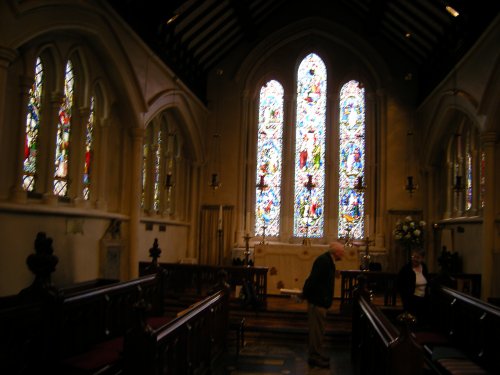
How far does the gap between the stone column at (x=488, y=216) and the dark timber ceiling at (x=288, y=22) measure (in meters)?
1.82

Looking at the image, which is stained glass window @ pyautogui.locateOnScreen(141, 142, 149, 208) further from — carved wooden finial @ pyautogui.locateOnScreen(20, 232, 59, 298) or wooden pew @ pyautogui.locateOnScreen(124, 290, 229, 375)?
carved wooden finial @ pyautogui.locateOnScreen(20, 232, 59, 298)

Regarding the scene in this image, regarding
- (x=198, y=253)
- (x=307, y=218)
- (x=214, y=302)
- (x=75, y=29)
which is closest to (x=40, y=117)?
(x=75, y=29)

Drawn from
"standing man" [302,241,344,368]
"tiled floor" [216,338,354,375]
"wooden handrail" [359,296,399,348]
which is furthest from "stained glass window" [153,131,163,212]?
"wooden handrail" [359,296,399,348]

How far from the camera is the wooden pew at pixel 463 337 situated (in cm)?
443

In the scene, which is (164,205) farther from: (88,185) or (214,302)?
(214,302)

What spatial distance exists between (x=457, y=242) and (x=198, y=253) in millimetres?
5885

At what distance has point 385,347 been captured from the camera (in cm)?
351

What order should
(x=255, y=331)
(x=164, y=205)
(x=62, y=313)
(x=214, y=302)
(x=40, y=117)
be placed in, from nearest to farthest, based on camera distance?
(x=62, y=313), (x=214, y=302), (x=40, y=117), (x=255, y=331), (x=164, y=205)

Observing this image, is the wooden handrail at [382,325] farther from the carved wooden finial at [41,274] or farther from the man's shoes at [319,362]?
the carved wooden finial at [41,274]

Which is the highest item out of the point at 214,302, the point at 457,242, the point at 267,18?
the point at 267,18

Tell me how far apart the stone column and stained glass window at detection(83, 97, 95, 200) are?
6.18m

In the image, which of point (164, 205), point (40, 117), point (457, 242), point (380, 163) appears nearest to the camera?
point (40, 117)

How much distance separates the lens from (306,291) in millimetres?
6082

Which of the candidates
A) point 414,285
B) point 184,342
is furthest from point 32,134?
point 414,285
